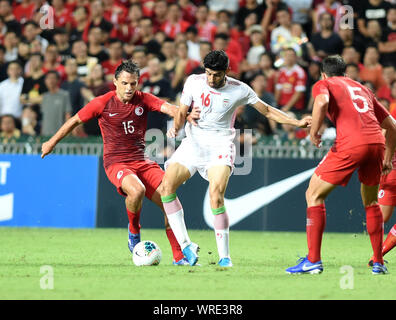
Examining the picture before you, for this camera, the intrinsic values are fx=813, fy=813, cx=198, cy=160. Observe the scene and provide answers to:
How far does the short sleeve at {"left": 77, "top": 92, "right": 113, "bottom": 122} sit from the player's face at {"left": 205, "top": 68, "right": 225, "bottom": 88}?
1.46 meters

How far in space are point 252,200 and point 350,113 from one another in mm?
6063

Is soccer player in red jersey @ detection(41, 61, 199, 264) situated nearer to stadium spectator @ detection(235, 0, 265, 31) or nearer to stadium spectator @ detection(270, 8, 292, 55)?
stadium spectator @ detection(270, 8, 292, 55)

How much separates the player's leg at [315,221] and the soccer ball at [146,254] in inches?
67.0

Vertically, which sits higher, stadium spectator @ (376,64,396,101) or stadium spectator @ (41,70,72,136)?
stadium spectator @ (376,64,396,101)

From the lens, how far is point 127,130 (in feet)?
31.0

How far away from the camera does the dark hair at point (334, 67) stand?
8.00 m

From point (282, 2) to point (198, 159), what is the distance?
8.69 m

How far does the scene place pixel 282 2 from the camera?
16.6m

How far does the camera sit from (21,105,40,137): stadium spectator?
15141 mm

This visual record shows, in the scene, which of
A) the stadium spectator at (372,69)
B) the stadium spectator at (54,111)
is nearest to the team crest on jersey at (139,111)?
the stadium spectator at (54,111)

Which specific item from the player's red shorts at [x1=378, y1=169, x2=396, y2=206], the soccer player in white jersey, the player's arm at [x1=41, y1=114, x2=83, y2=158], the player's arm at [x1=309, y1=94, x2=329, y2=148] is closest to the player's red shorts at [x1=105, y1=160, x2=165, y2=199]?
the soccer player in white jersey

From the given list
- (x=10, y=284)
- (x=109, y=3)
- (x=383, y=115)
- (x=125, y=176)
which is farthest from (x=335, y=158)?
(x=109, y=3)

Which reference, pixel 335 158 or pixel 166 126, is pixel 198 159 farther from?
pixel 166 126

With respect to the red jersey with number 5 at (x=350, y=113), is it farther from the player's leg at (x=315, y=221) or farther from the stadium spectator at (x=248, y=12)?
the stadium spectator at (x=248, y=12)
